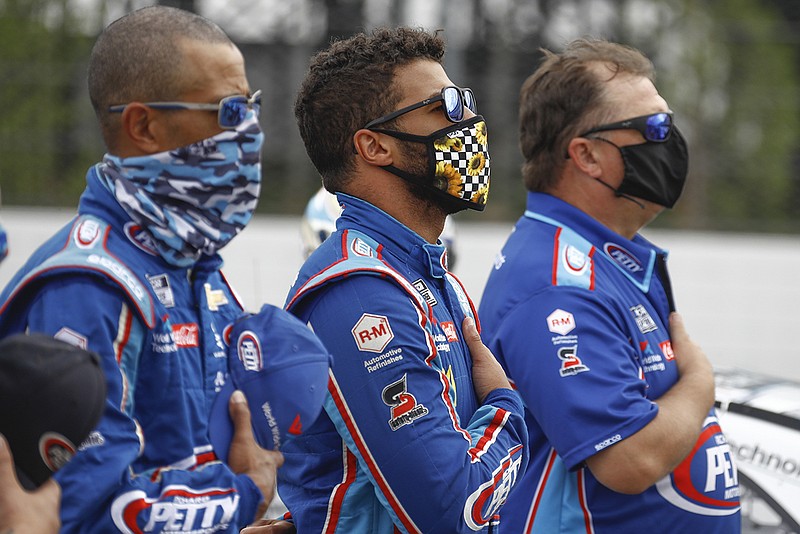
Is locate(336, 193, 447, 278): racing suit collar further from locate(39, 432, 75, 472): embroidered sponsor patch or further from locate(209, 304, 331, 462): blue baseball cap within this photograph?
locate(39, 432, 75, 472): embroidered sponsor patch

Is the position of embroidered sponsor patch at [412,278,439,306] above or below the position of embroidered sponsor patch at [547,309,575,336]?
above

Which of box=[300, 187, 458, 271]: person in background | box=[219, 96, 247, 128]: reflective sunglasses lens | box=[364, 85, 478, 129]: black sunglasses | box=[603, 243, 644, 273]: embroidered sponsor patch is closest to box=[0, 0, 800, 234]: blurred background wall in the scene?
box=[300, 187, 458, 271]: person in background

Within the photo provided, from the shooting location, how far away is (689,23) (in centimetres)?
833

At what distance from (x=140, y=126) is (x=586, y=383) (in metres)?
1.30

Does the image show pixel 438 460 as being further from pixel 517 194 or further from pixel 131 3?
pixel 131 3

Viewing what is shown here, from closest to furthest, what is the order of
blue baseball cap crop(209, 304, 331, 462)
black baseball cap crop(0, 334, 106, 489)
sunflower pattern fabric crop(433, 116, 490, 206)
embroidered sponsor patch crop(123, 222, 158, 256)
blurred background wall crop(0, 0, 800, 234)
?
black baseball cap crop(0, 334, 106, 489) → blue baseball cap crop(209, 304, 331, 462) → embroidered sponsor patch crop(123, 222, 158, 256) → sunflower pattern fabric crop(433, 116, 490, 206) → blurred background wall crop(0, 0, 800, 234)

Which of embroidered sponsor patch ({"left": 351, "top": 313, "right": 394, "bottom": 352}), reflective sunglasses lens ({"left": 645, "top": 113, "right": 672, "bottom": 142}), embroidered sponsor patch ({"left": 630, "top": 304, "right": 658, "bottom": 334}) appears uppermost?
reflective sunglasses lens ({"left": 645, "top": 113, "right": 672, "bottom": 142})

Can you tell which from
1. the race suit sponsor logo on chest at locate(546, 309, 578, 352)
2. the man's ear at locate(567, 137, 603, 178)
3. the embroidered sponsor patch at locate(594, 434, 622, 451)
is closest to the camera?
the embroidered sponsor patch at locate(594, 434, 622, 451)

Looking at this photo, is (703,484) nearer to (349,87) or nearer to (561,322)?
(561,322)

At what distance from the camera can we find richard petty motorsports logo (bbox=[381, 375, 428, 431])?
6.98 feet

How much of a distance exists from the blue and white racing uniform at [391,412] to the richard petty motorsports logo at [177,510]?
1.28ft

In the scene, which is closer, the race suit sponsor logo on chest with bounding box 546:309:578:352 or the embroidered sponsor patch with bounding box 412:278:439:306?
the embroidered sponsor patch with bounding box 412:278:439:306

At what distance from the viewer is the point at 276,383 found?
1898mm

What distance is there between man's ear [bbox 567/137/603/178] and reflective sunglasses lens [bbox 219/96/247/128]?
1.31m
